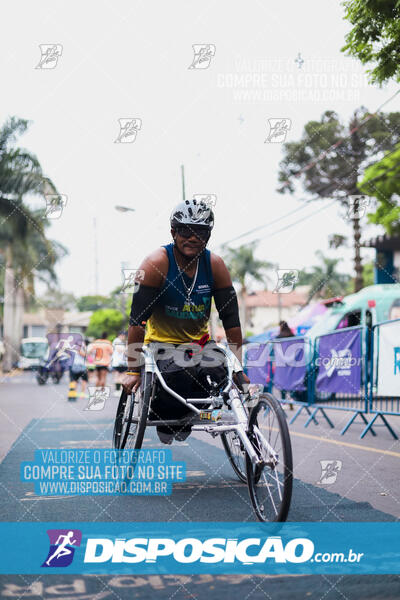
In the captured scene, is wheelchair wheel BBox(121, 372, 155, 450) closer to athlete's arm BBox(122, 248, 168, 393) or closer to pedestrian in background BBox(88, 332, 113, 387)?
athlete's arm BBox(122, 248, 168, 393)

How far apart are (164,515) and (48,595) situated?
146 cm

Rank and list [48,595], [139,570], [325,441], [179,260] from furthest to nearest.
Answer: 1. [325,441]
2. [179,260]
3. [139,570]
4. [48,595]

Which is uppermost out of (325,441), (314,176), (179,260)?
(314,176)

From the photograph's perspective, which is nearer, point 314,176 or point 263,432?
point 263,432

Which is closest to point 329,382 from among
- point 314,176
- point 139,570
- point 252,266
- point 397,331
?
point 397,331

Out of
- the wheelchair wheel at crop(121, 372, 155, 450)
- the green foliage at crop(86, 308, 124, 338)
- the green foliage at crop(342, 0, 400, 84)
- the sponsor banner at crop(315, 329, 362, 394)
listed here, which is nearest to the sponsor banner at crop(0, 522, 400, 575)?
the wheelchair wheel at crop(121, 372, 155, 450)

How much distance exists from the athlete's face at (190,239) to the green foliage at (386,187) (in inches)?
624

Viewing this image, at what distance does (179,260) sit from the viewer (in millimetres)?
5055

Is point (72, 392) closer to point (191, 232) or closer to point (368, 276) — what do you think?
point (191, 232)

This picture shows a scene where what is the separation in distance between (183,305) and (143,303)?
0.30 meters

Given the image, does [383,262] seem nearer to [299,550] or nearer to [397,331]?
[397,331]

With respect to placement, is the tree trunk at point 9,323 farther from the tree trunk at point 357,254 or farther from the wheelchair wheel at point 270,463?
the wheelchair wheel at point 270,463

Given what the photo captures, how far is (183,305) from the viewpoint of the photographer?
5066 millimetres

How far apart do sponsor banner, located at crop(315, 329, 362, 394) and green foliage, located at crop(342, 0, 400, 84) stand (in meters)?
3.66
